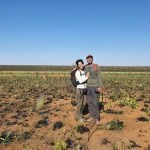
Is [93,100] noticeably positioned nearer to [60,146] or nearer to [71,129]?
[71,129]

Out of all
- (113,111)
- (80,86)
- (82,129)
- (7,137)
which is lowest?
(7,137)

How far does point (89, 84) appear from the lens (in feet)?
36.4

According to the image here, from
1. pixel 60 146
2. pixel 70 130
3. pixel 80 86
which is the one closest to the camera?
pixel 60 146

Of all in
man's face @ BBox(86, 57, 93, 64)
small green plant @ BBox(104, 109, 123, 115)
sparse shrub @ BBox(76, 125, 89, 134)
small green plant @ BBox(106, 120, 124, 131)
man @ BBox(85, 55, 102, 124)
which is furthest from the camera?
small green plant @ BBox(104, 109, 123, 115)

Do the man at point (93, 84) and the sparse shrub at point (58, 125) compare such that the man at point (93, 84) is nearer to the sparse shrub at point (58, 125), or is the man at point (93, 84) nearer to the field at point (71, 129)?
the field at point (71, 129)

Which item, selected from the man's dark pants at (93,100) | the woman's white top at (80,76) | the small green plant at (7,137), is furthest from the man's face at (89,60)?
the small green plant at (7,137)

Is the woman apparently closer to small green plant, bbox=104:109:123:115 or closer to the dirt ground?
the dirt ground

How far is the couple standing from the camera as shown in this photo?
1095cm

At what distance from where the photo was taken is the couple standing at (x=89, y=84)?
1095cm

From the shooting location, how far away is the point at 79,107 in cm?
1144

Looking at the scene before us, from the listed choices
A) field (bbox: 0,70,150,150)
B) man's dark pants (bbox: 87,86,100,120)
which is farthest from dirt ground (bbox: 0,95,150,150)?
man's dark pants (bbox: 87,86,100,120)

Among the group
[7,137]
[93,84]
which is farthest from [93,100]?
[7,137]

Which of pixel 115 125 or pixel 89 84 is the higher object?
pixel 89 84

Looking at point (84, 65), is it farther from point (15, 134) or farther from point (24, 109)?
point (24, 109)
